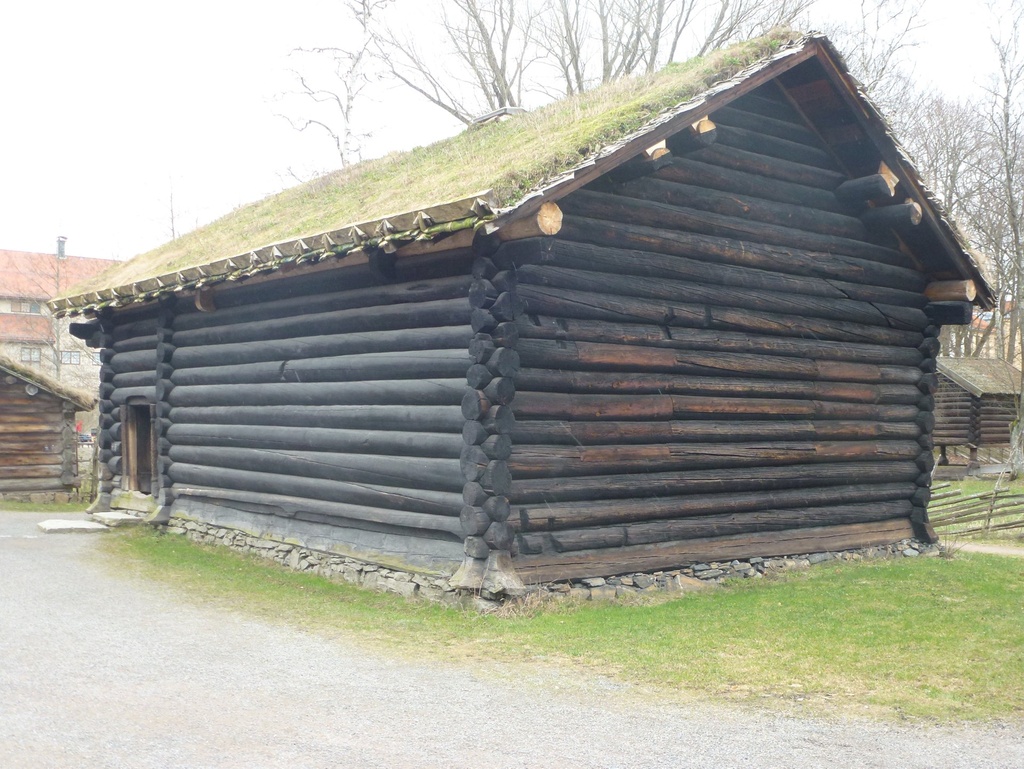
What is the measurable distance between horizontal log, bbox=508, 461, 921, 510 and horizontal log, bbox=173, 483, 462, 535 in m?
0.88

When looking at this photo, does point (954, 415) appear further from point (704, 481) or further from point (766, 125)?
point (704, 481)

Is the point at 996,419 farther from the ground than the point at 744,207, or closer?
closer

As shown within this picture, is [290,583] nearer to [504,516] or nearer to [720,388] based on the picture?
[504,516]

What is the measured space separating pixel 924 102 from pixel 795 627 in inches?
1267

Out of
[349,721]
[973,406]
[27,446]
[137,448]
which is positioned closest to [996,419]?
[973,406]

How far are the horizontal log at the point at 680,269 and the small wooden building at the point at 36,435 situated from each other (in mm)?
15455

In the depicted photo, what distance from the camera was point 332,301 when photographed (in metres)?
11.4

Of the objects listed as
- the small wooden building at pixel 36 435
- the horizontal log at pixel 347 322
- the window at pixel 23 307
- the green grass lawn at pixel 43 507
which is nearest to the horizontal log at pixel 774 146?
the horizontal log at pixel 347 322

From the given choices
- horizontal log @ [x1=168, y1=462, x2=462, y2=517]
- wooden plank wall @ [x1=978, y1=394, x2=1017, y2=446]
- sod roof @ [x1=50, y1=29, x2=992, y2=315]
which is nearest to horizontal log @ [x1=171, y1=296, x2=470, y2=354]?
sod roof @ [x1=50, y1=29, x2=992, y2=315]

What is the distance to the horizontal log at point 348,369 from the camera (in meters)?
9.77

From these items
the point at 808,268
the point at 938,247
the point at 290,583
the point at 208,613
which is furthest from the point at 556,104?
the point at 208,613

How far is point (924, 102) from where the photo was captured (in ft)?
118

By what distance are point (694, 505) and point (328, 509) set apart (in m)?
3.95

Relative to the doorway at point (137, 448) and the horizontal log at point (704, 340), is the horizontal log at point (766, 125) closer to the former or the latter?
the horizontal log at point (704, 340)
